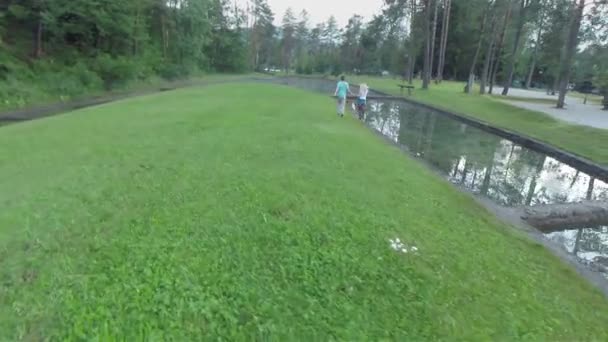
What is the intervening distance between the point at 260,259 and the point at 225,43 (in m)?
54.6

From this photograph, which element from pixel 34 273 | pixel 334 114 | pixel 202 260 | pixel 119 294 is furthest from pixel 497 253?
pixel 334 114

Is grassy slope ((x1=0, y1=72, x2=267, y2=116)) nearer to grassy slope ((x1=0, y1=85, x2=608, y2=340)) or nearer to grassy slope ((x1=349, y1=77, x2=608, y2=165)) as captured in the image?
grassy slope ((x1=0, y1=85, x2=608, y2=340))

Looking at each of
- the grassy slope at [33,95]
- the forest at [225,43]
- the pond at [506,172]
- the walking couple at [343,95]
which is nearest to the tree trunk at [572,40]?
the forest at [225,43]

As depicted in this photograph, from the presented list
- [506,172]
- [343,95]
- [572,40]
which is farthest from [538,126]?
[343,95]

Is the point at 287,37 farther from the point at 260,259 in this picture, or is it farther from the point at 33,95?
the point at 260,259

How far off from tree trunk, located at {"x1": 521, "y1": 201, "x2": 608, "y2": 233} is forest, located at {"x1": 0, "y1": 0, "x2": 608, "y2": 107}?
15.4 metres

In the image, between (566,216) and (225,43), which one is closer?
(566,216)

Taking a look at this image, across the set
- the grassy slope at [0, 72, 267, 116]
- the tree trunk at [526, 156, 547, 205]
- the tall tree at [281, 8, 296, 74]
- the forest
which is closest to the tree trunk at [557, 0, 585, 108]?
the forest

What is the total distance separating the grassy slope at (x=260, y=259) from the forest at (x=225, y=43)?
15.1 m

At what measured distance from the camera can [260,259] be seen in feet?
11.3

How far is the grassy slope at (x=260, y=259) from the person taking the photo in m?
2.71

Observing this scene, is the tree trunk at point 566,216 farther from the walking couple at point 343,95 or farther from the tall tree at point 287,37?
the tall tree at point 287,37

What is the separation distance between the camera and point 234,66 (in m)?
54.9

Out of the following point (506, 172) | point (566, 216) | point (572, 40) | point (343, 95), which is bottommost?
point (566, 216)
